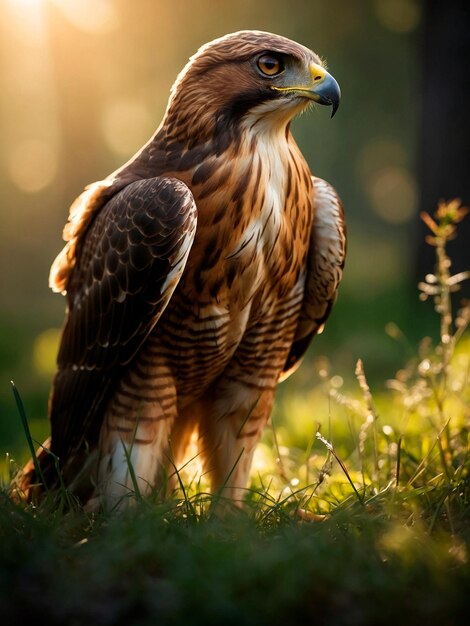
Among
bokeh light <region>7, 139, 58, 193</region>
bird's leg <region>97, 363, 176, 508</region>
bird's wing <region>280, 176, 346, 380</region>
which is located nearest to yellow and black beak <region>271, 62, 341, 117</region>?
bird's wing <region>280, 176, 346, 380</region>

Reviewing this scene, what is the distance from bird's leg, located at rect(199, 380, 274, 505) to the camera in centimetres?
391

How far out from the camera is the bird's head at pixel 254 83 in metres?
3.35

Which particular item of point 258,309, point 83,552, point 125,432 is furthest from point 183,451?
point 83,552

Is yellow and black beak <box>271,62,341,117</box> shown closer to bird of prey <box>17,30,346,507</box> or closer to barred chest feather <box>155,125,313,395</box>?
bird of prey <box>17,30,346,507</box>

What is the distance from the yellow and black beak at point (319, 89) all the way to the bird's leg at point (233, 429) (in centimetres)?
142

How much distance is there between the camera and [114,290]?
138 inches

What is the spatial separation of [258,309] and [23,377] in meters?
4.32

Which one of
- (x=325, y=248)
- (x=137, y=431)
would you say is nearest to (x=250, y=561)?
(x=137, y=431)

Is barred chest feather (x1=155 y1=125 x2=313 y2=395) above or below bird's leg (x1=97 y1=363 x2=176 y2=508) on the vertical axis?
above

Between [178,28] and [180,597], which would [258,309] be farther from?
[178,28]

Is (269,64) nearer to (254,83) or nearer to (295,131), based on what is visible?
(254,83)

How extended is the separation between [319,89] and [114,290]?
4.13 feet

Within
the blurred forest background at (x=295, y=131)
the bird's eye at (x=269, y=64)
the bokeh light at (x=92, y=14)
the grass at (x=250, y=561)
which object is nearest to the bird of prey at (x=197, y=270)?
the bird's eye at (x=269, y=64)

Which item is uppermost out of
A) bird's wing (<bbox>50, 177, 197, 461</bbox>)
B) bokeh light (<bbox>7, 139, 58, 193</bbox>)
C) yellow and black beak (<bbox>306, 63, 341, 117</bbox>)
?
yellow and black beak (<bbox>306, 63, 341, 117</bbox>)
